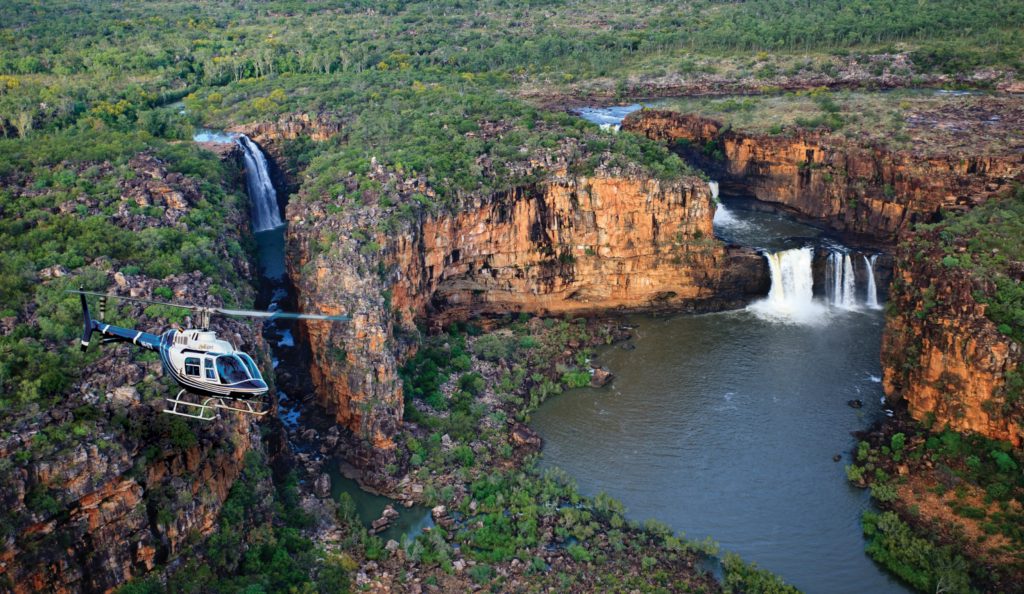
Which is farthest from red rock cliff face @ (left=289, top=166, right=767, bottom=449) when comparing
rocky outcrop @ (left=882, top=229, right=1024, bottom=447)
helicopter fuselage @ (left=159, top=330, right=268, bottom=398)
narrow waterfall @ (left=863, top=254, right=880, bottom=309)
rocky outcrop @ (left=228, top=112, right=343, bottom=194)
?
helicopter fuselage @ (left=159, top=330, right=268, bottom=398)

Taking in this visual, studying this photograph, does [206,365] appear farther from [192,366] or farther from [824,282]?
[824,282]

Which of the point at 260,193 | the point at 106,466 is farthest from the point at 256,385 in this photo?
the point at 260,193

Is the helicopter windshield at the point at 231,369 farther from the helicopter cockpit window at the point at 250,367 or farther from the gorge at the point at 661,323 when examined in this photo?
the gorge at the point at 661,323

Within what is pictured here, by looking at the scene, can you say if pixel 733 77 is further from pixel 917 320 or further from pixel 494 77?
pixel 917 320

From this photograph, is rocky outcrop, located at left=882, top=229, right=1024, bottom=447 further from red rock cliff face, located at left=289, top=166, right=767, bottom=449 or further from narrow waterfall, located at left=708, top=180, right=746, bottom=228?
narrow waterfall, located at left=708, top=180, right=746, bottom=228

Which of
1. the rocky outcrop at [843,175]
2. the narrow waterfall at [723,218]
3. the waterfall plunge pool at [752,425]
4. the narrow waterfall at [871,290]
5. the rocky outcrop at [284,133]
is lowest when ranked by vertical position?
the waterfall plunge pool at [752,425]

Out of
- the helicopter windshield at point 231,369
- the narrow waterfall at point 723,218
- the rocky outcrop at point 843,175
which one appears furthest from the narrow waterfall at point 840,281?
the helicopter windshield at point 231,369
